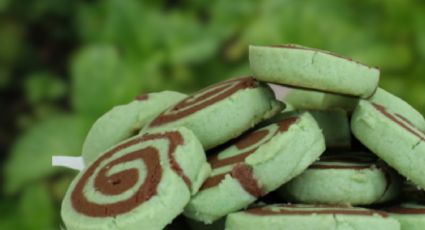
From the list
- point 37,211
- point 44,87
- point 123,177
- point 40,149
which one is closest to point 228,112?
point 123,177

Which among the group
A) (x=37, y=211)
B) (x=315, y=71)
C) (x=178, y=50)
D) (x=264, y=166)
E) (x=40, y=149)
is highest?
(x=315, y=71)

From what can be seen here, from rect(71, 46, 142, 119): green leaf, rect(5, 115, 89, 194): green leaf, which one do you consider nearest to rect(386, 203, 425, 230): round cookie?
rect(71, 46, 142, 119): green leaf

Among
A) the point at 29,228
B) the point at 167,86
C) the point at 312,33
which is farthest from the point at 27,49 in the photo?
the point at 312,33

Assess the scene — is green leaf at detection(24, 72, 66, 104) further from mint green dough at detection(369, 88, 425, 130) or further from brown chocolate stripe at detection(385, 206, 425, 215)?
brown chocolate stripe at detection(385, 206, 425, 215)

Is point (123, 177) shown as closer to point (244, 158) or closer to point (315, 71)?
point (244, 158)

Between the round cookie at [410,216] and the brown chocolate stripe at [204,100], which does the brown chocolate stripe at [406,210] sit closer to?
the round cookie at [410,216]
